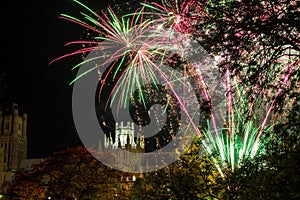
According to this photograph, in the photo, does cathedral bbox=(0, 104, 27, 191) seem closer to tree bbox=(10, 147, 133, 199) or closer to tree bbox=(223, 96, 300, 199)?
tree bbox=(10, 147, 133, 199)

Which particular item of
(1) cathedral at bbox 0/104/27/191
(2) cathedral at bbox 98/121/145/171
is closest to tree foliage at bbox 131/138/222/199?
(2) cathedral at bbox 98/121/145/171

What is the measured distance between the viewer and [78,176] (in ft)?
112

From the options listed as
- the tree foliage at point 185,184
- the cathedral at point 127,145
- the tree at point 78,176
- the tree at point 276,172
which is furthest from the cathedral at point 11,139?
the tree at point 276,172

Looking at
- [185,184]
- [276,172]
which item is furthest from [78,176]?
[276,172]

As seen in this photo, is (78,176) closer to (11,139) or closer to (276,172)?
(276,172)

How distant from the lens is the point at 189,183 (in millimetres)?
19719

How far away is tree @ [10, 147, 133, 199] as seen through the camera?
3338cm

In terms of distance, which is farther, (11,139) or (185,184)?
(11,139)

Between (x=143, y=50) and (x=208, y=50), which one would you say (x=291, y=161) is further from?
(x=143, y=50)

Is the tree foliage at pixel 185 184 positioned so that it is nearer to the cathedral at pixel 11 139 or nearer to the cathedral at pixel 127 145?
the cathedral at pixel 127 145

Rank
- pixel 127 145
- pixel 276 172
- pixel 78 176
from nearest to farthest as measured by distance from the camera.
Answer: pixel 276 172
pixel 78 176
pixel 127 145

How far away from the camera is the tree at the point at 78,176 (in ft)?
109

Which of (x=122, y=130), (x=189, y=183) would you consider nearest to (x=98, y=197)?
(x=189, y=183)

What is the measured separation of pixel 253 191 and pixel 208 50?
26.3 feet
